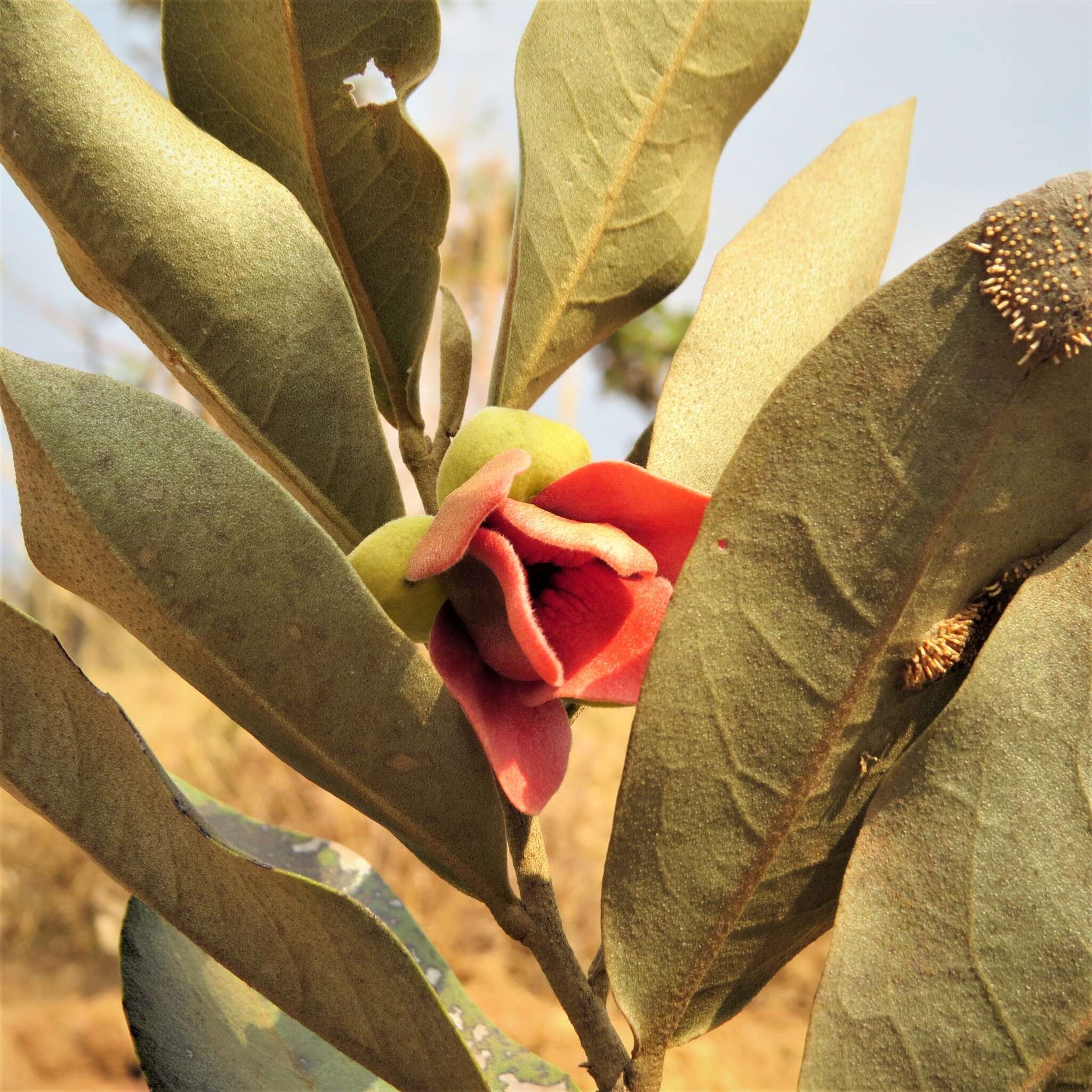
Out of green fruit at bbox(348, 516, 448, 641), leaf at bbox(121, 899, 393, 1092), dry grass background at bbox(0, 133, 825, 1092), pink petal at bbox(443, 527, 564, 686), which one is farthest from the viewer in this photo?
dry grass background at bbox(0, 133, 825, 1092)

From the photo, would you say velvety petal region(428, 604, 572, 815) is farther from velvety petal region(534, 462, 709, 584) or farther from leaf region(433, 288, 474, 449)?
leaf region(433, 288, 474, 449)

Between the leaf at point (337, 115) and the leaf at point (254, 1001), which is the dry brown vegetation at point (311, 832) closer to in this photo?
the leaf at point (254, 1001)

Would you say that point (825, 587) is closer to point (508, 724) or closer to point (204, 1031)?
point (508, 724)

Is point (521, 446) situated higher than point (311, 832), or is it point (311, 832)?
point (521, 446)

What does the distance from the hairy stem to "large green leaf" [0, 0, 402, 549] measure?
0.07m

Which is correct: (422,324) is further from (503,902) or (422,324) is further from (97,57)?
(503,902)

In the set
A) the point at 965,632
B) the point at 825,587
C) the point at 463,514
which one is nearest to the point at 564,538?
the point at 463,514

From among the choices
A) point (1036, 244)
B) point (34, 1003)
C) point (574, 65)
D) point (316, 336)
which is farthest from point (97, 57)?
point (34, 1003)

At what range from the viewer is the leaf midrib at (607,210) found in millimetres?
843

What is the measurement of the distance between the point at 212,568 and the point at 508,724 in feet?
0.60

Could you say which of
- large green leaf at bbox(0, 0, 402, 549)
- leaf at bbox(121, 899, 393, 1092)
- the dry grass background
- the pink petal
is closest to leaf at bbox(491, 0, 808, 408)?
large green leaf at bbox(0, 0, 402, 549)

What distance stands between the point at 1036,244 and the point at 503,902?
516 mm

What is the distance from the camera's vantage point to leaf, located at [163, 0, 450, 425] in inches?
31.1

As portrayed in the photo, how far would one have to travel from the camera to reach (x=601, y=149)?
839 mm
